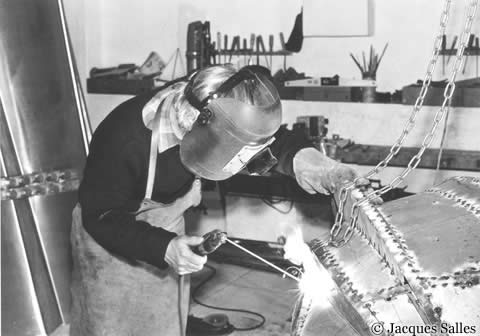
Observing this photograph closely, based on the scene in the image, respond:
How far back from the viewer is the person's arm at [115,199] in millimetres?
2615

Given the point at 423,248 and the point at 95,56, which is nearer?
the point at 423,248

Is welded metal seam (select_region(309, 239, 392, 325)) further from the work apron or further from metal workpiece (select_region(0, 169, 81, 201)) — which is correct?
metal workpiece (select_region(0, 169, 81, 201))

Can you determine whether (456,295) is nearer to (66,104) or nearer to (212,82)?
(212,82)

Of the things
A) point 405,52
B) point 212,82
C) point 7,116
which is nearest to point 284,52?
point 405,52

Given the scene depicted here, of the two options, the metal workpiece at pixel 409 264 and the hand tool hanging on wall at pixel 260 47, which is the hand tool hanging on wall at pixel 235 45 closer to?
the hand tool hanging on wall at pixel 260 47

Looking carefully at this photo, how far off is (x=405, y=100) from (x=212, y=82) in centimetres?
284

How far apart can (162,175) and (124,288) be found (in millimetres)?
619

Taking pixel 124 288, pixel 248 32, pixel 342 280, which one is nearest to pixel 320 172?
pixel 342 280

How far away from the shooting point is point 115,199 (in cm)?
266

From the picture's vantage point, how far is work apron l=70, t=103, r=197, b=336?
3072mm

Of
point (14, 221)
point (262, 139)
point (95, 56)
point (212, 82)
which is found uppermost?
point (212, 82)

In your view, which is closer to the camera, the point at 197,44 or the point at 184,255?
the point at 184,255

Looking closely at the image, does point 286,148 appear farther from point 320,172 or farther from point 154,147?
point 154,147

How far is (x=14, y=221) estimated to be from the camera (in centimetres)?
422
